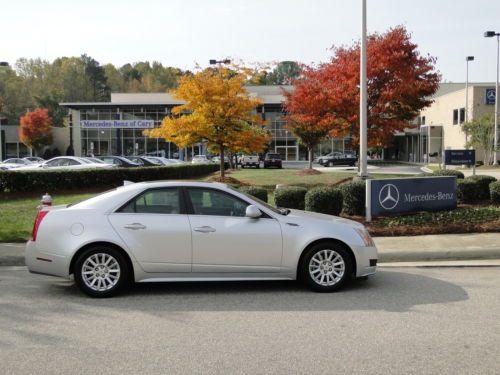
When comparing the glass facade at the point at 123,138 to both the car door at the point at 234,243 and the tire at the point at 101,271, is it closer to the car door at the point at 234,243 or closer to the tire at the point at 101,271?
the tire at the point at 101,271

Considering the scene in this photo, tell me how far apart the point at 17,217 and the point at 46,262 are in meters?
7.82

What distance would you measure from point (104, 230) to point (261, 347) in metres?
2.81

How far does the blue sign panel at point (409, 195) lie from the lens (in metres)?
12.4

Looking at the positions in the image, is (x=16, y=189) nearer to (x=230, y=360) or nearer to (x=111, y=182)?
(x=111, y=182)

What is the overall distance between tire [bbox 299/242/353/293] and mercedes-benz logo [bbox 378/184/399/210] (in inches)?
216

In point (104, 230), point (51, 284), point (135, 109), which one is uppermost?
point (135, 109)

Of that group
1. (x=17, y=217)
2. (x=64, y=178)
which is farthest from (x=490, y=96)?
(x=17, y=217)

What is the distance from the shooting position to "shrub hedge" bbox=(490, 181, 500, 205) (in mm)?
14102

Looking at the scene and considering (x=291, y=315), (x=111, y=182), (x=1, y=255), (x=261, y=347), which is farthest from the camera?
(x=111, y=182)

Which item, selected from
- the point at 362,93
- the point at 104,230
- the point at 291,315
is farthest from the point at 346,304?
the point at 362,93

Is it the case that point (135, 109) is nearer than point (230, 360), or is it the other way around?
point (230, 360)

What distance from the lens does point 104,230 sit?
7.01 metres

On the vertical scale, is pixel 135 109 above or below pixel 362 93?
above

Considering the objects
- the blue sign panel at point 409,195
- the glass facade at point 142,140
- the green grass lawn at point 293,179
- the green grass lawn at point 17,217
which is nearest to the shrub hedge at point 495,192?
the blue sign panel at point 409,195
